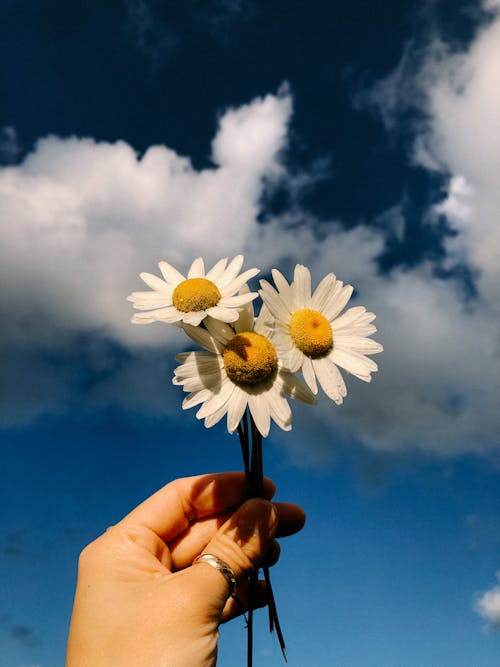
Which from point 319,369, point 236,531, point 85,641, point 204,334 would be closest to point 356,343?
point 319,369

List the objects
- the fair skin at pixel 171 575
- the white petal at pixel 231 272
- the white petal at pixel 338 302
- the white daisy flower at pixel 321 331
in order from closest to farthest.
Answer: the fair skin at pixel 171 575 → the white daisy flower at pixel 321 331 → the white petal at pixel 231 272 → the white petal at pixel 338 302

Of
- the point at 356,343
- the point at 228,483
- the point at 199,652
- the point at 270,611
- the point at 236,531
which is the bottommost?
the point at 199,652

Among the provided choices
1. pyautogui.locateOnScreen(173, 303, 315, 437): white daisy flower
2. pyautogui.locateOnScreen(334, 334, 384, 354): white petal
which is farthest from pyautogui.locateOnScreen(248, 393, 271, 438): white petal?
pyautogui.locateOnScreen(334, 334, 384, 354): white petal

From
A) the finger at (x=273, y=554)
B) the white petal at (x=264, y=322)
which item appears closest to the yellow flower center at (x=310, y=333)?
the white petal at (x=264, y=322)

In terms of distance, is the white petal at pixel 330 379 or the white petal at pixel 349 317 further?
the white petal at pixel 349 317

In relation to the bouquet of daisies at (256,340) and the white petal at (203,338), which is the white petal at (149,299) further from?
the white petal at (203,338)

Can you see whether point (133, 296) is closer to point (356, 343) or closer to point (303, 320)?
point (303, 320)

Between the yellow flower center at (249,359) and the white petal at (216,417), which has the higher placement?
the yellow flower center at (249,359)
